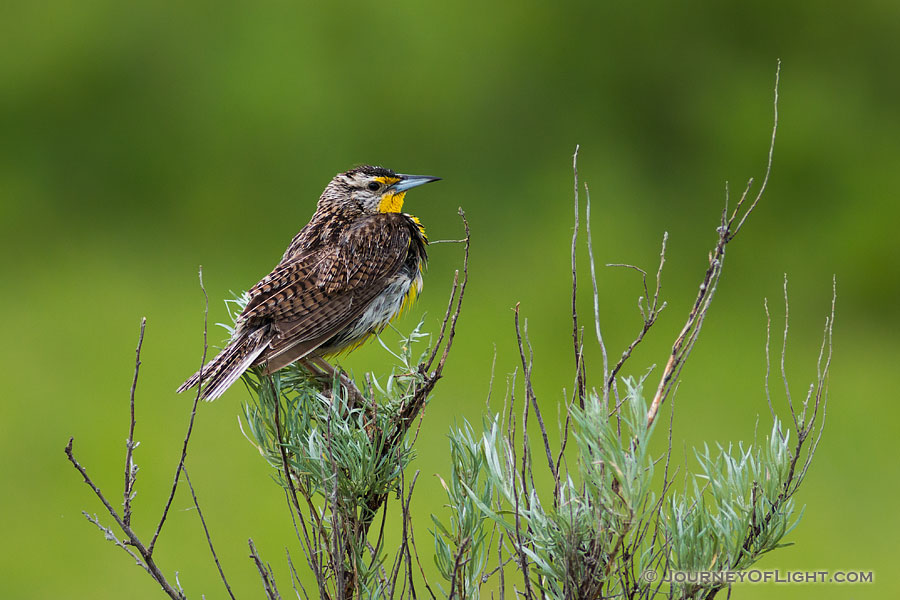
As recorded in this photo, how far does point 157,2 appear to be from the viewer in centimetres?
625

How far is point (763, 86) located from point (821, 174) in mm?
622

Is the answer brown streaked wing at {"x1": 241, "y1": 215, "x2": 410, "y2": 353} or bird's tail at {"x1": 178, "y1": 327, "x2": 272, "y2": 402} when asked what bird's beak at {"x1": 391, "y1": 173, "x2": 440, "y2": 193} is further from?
bird's tail at {"x1": 178, "y1": 327, "x2": 272, "y2": 402}

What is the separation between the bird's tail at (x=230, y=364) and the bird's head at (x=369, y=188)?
63cm

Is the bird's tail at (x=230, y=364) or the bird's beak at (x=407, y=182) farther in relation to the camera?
the bird's beak at (x=407, y=182)

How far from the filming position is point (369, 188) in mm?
2494

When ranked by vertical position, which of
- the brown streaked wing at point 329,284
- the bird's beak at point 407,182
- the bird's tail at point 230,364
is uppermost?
the bird's beak at point 407,182

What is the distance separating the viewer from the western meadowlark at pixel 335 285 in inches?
74.8

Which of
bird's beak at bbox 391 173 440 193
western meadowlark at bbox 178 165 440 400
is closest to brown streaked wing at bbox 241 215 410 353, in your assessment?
western meadowlark at bbox 178 165 440 400

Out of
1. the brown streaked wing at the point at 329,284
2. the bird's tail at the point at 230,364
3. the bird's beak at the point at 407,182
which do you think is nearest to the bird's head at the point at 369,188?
the bird's beak at the point at 407,182

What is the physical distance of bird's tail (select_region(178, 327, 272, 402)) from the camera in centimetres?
179

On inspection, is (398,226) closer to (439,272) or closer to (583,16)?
(439,272)

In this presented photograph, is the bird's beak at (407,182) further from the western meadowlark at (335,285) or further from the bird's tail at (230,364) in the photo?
the bird's tail at (230,364)

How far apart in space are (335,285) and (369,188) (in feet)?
1.48

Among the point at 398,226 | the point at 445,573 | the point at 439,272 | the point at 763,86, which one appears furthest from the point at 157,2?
the point at 445,573
